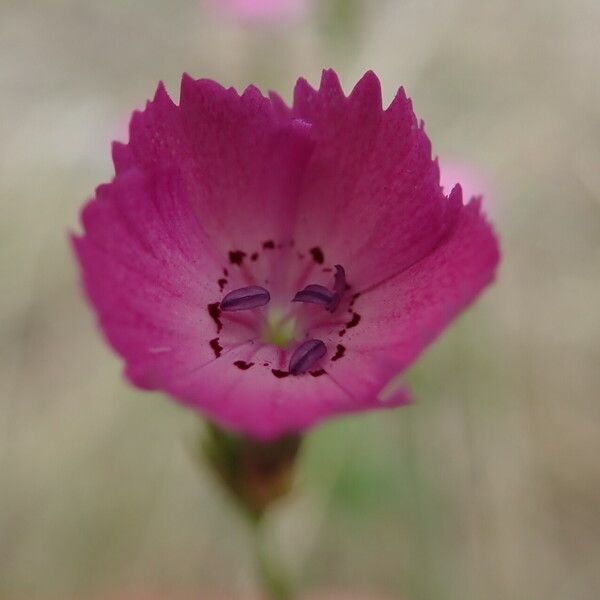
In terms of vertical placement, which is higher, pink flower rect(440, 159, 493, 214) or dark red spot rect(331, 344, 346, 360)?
pink flower rect(440, 159, 493, 214)

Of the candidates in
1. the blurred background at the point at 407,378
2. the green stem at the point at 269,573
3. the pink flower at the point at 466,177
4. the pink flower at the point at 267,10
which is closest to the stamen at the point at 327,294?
the green stem at the point at 269,573

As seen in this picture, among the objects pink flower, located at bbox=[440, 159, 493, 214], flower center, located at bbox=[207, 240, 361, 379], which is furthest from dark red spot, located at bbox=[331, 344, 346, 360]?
pink flower, located at bbox=[440, 159, 493, 214]

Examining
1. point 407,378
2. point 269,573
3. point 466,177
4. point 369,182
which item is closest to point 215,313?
point 369,182

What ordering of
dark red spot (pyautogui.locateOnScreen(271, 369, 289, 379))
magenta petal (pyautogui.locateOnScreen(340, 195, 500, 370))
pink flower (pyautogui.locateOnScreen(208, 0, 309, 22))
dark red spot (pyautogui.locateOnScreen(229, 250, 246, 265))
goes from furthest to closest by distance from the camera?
pink flower (pyautogui.locateOnScreen(208, 0, 309, 22))
dark red spot (pyautogui.locateOnScreen(229, 250, 246, 265))
dark red spot (pyautogui.locateOnScreen(271, 369, 289, 379))
magenta petal (pyautogui.locateOnScreen(340, 195, 500, 370))

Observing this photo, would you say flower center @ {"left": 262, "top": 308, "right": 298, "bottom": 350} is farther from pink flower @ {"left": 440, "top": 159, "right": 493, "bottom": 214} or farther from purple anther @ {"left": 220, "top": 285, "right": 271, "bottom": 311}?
pink flower @ {"left": 440, "top": 159, "right": 493, "bottom": 214}

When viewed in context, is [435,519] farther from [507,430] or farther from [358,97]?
[358,97]

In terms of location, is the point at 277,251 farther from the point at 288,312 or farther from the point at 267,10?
the point at 267,10

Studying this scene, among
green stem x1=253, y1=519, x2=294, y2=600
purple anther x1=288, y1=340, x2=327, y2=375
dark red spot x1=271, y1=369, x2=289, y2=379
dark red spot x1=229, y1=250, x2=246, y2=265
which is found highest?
dark red spot x1=229, y1=250, x2=246, y2=265

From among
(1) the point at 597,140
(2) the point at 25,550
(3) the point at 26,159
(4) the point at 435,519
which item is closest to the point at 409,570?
(4) the point at 435,519

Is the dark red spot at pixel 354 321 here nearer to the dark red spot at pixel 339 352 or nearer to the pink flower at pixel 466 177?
the dark red spot at pixel 339 352
